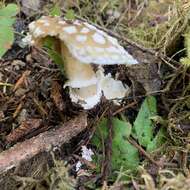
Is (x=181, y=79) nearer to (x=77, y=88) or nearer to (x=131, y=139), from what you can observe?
(x=131, y=139)

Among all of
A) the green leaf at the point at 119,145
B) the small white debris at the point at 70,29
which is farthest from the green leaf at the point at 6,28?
the green leaf at the point at 119,145

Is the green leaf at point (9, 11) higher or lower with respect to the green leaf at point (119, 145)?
higher

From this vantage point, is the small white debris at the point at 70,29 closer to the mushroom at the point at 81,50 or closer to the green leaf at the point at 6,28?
the mushroom at the point at 81,50

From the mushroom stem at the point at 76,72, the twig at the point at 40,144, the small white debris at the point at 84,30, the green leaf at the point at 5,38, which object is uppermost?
the small white debris at the point at 84,30

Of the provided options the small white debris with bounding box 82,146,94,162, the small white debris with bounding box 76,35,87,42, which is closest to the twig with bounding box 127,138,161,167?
the small white debris with bounding box 82,146,94,162

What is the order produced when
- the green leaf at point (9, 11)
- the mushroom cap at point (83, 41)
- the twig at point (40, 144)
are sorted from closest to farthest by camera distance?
the mushroom cap at point (83, 41), the twig at point (40, 144), the green leaf at point (9, 11)

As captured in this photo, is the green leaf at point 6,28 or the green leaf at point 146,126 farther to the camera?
the green leaf at point 146,126
